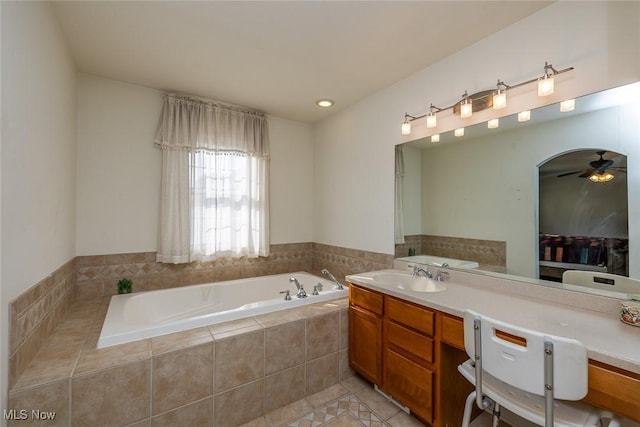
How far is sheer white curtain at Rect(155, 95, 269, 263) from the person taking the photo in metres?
2.56

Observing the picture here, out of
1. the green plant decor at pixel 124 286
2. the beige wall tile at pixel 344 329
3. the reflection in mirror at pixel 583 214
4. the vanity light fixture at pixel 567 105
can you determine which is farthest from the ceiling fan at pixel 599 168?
the green plant decor at pixel 124 286

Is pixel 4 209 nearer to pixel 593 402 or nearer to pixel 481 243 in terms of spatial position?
pixel 593 402

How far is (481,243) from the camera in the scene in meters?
1.95

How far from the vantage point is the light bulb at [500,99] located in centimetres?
167

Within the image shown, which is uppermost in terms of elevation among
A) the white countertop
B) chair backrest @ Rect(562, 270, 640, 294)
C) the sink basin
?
chair backrest @ Rect(562, 270, 640, 294)

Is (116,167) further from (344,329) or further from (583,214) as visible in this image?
(583,214)

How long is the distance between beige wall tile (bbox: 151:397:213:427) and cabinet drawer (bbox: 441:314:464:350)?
1.41 m

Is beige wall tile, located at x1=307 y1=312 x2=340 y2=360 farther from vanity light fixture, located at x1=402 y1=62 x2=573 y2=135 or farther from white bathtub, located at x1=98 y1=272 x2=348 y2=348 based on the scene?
vanity light fixture, located at x1=402 y1=62 x2=573 y2=135

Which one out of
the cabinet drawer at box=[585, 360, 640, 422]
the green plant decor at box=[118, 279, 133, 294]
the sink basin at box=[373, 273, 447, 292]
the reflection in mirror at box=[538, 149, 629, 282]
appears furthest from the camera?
the green plant decor at box=[118, 279, 133, 294]

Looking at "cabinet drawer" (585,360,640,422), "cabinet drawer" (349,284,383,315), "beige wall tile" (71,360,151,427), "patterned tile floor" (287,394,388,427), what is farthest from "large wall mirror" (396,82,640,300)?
"beige wall tile" (71,360,151,427)

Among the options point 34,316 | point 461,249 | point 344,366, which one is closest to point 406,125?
point 461,249

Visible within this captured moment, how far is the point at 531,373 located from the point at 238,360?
1.49 m

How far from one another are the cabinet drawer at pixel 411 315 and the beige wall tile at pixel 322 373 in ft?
2.02

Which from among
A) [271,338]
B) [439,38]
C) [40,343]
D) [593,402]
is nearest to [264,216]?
[271,338]
